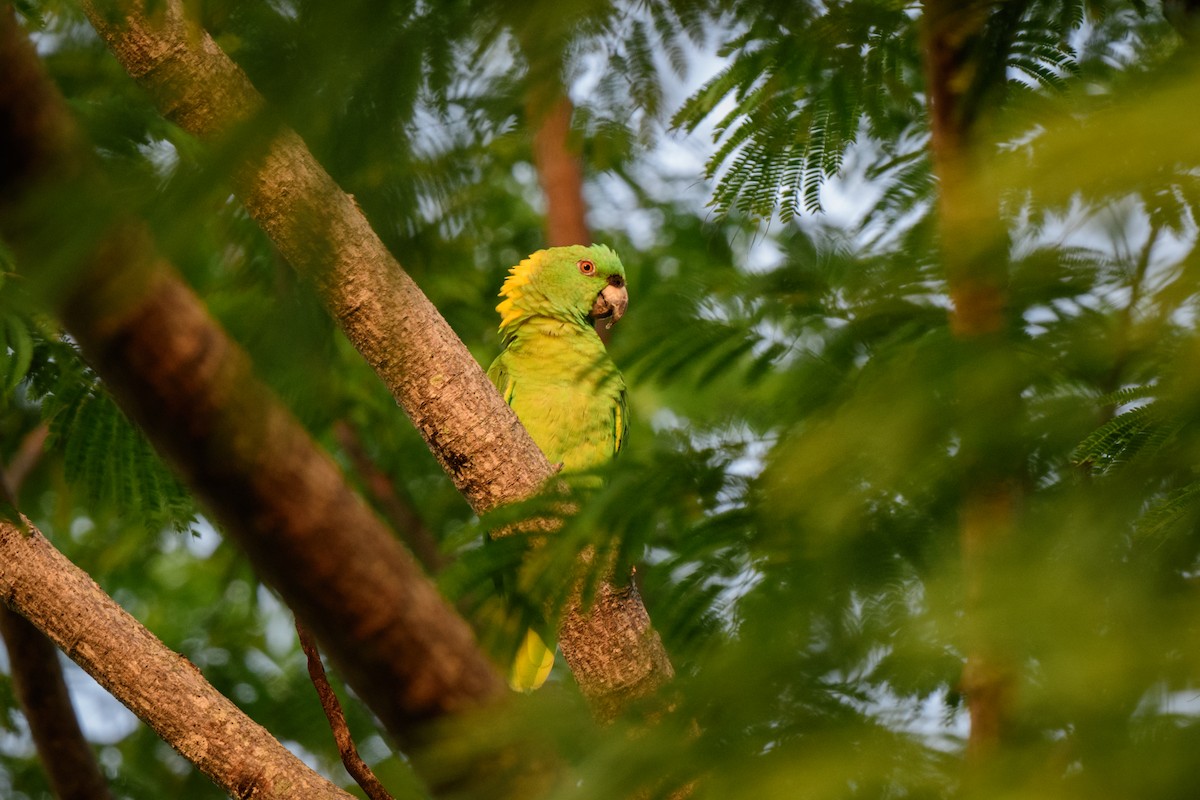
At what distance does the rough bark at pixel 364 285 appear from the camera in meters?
0.68

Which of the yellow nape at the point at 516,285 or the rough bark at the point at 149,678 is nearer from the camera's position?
the rough bark at the point at 149,678

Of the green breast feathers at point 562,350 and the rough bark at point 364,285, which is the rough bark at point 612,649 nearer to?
the rough bark at point 364,285

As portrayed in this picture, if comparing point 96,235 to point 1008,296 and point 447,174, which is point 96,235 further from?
point 1008,296

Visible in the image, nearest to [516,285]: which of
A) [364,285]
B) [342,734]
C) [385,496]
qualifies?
[385,496]

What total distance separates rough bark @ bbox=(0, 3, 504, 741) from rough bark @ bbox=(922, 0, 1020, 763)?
387 mm

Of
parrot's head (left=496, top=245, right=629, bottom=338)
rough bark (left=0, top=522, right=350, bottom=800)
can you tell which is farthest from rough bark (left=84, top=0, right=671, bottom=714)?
parrot's head (left=496, top=245, right=629, bottom=338)

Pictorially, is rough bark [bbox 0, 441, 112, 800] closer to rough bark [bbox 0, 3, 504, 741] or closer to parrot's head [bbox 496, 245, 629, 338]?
parrot's head [bbox 496, 245, 629, 338]

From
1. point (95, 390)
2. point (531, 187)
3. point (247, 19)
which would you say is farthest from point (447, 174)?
point (531, 187)

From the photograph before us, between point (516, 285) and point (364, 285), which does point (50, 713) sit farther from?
point (364, 285)

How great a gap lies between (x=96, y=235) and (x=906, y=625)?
0.60 m

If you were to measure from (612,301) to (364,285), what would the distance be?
103 inches

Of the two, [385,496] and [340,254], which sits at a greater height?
[340,254]

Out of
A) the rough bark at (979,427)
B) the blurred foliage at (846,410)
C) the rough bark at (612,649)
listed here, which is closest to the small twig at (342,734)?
the rough bark at (612,649)

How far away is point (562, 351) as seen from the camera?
3682 millimetres
